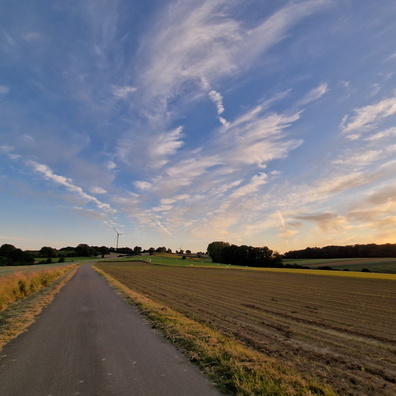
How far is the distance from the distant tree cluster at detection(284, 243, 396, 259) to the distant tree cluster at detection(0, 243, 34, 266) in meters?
140

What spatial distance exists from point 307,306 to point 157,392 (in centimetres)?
1564

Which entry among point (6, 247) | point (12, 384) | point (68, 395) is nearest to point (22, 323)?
point (12, 384)

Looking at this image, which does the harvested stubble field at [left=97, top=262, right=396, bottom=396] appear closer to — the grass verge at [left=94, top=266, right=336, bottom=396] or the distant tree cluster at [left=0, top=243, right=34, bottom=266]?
the grass verge at [left=94, top=266, right=336, bottom=396]

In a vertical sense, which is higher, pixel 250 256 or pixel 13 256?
pixel 13 256

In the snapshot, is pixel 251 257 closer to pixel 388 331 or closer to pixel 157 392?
pixel 388 331

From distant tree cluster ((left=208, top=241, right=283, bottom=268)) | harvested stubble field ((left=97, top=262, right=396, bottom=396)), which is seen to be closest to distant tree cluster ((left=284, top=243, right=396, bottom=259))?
distant tree cluster ((left=208, top=241, right=283, bottom=268))

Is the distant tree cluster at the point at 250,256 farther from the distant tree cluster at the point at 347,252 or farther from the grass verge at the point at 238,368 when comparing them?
the grass verge at the point at 238,368

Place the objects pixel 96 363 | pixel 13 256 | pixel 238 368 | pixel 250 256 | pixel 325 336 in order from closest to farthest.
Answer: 1. pixel 238 368
2. pixel 96 363
3. pixel 325 336
4. pixel 250 256
5. pixel 13 256

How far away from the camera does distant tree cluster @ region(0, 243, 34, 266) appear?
445ft

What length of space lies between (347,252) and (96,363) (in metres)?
142

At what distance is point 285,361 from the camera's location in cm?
794

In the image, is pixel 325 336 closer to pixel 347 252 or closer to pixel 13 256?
pixel 347 252

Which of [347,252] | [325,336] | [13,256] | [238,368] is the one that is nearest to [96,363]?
[238,368]

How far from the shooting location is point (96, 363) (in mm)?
7406
